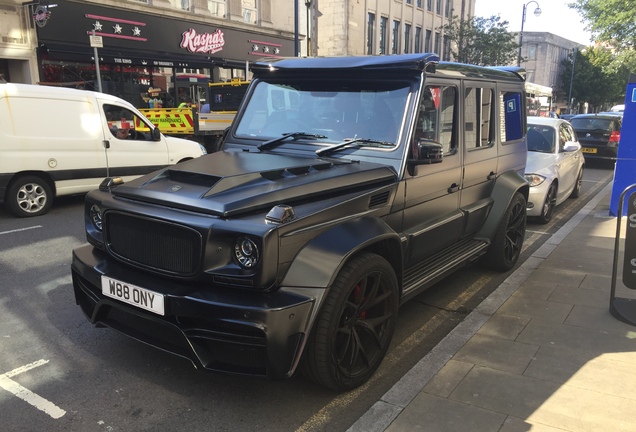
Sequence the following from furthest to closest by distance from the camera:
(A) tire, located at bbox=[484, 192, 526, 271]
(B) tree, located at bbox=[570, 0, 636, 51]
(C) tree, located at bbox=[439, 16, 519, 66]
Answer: (C) tree, located at bbox=[439, 16, 519, 66]
(B) tree, located at bbox=[570, 0, 636, 51]
(A) tire, located at bbox=[484, 192, 526, 271]

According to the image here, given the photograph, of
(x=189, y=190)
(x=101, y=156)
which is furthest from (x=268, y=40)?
(x=189, y=190)

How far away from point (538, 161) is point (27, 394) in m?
7.80

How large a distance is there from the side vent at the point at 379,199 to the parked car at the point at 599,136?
14.0 m

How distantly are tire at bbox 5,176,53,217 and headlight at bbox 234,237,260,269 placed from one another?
6.43m

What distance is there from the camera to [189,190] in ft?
10.00

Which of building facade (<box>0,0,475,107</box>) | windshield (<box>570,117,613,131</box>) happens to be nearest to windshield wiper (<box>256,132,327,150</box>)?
building facade (<box>0,0,475,107</box>)

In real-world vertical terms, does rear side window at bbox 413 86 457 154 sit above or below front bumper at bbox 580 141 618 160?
above

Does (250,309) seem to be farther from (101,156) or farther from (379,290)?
(101,156)

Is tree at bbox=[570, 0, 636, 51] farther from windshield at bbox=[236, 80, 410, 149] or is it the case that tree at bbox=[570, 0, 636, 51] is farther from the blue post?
windshield at bbox=[236, 80, 410, 149]

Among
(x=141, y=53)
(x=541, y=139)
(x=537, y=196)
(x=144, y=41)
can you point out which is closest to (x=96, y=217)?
(x=537, y=196)

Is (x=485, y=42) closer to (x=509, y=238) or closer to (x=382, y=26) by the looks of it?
(x=382, y=26)

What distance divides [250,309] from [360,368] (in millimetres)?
1086

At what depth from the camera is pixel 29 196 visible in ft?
25.7

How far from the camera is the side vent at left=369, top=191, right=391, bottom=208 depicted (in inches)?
132
